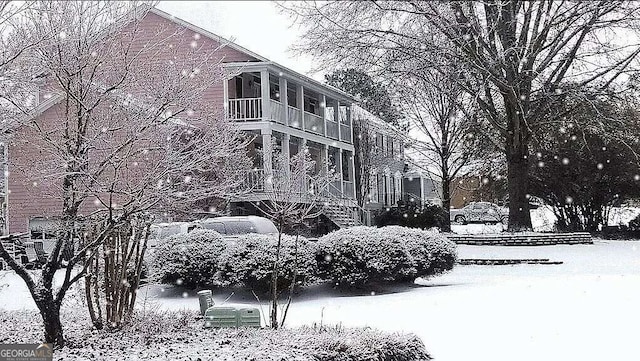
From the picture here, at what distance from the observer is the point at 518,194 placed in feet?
68.7

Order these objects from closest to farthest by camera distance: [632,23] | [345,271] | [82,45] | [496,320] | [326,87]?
[82,45], [496,320], [345,271], [632,23], [326,87]

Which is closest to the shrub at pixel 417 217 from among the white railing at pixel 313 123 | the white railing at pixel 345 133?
the white railing at pixel 345 133

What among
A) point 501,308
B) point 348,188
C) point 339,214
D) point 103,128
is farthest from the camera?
point 348,188

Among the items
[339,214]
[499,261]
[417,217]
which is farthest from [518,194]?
[417,217]

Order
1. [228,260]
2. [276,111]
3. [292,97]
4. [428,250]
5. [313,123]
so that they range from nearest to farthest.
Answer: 1. [228,260]
2. [428,250]
3. [276,111]
4. [313,123]
5. [292,97]

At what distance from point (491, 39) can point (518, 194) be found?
15.2 ft

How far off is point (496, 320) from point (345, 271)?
3.42 meters

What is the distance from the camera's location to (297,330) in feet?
25.3

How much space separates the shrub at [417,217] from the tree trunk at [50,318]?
21.9m

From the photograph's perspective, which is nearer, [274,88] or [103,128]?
[103,128]

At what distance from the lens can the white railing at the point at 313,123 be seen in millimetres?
26812

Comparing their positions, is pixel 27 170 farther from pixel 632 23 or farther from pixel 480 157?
pixel 480 157

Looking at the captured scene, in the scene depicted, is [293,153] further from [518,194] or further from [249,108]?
[518,194]

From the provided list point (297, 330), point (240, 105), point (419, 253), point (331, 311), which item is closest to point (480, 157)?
point (240, 105)
